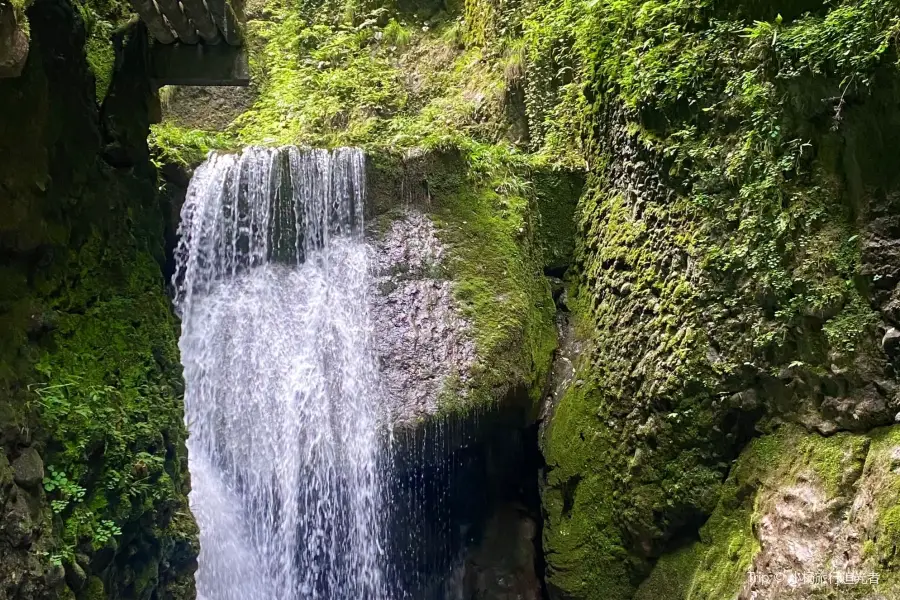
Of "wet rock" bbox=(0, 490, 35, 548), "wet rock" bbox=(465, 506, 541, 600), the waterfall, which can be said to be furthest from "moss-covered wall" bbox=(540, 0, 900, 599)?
"wet rock" bbox=(0, 490, 35, 548)

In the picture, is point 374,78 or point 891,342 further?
point 374,78

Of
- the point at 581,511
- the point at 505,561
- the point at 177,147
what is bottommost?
the point at 505,561

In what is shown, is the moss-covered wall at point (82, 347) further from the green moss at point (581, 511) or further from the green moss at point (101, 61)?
the green moss at point (581, 511)

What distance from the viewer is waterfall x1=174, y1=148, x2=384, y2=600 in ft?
20.5

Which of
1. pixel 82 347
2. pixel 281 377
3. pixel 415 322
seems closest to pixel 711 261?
A: pixel 415 322

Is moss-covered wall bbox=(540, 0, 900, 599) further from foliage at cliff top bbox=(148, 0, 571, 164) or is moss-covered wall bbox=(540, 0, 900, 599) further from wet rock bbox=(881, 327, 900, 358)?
foliage at cliff top bbox=(148, 0, 571, 164)

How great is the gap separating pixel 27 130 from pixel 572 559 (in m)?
5.44

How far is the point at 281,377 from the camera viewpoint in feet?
21.6

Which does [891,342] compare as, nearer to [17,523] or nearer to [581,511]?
[581,511]

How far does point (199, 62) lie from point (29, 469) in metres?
3.52

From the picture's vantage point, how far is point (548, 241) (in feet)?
23.7

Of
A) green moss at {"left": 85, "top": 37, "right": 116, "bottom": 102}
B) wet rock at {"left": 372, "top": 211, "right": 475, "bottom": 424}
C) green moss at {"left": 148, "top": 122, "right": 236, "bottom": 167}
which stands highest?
green moss at {"left": 85, "top": 37, "right": 116, "bottom": 102}

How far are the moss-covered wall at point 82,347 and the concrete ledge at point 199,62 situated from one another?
159 mm

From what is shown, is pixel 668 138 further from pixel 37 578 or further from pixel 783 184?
pixel 37 578
